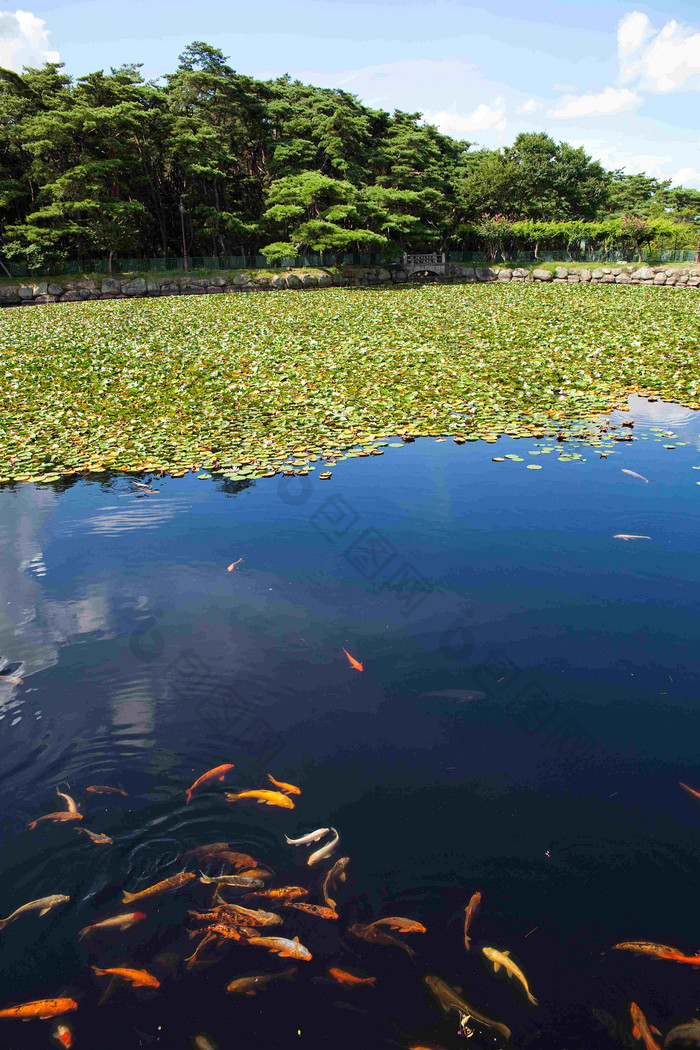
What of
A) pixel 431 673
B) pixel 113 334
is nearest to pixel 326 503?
pixel 431 673

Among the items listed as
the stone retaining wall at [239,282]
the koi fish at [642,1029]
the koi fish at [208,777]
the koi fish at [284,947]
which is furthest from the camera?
the stone retaining wall at [239,282]

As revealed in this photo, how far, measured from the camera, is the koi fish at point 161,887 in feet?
7.48

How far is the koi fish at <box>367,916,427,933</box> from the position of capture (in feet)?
7.02

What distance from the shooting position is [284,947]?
2092 mm

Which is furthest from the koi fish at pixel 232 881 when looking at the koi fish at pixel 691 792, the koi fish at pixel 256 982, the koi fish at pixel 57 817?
the koi fish at pixel 691 792

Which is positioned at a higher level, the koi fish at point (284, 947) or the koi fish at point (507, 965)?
the koi fish at point (284, 947)

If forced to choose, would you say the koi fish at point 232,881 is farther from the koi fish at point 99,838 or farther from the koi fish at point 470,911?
the koi fish at point 470,911

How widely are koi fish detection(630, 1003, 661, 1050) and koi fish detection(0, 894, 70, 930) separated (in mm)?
1946

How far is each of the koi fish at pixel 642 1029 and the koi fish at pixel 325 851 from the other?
3.56 feet

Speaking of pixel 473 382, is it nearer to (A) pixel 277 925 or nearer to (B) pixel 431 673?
(B) pixel 431 673

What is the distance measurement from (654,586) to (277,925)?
3279mm

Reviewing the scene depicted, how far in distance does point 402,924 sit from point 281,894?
17.4 inches

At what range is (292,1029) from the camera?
1905 mm

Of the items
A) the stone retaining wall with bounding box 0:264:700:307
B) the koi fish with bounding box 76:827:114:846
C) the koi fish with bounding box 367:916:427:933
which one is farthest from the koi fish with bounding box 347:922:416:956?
the stone retaining wall with bounding box 0:264:700:307
